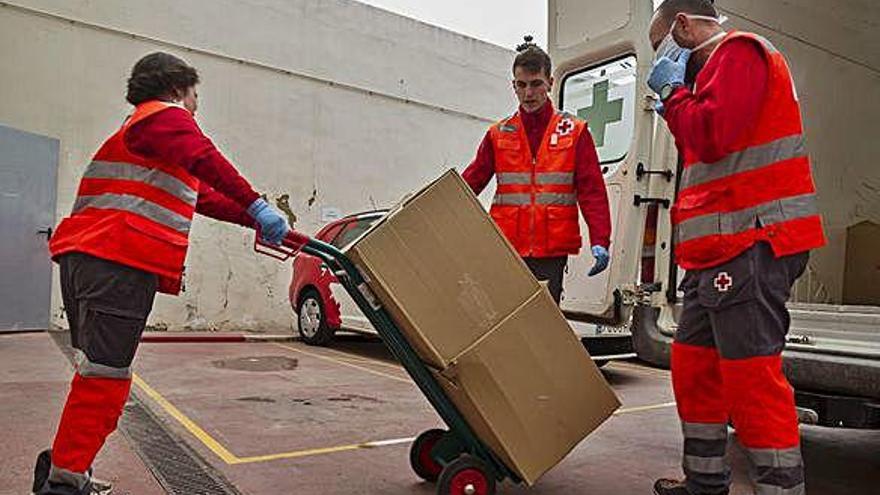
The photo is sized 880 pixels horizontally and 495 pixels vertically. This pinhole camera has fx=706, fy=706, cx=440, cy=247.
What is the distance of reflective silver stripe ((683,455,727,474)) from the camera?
2350mm

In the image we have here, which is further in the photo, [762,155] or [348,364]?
[348,364]

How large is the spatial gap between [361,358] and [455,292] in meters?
4.97

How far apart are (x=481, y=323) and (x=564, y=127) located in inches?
46.6

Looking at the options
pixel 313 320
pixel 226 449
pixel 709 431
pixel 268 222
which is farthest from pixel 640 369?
pixel 268 222

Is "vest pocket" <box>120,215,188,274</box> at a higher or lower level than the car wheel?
higher

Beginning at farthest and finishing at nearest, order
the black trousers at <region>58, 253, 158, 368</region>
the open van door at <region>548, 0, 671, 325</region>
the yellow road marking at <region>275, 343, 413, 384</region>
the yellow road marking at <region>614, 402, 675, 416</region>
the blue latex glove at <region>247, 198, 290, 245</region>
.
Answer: the yellow road marking at <region>275, 343, 413, 384</region>
the yellow road marking at <region>614, 402, 675, 416</region>
the open van door at <region>548, 0, 671, 325</region>
the blue latex glove at <region>247, 198, 290, 245</region>
the black trousers at <region>58, 253, 158, 368</region>

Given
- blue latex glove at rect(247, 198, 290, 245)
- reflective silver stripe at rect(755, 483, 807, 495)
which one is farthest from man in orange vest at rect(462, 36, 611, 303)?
reflective silver stripe at rect(755, 483, 807, 495)

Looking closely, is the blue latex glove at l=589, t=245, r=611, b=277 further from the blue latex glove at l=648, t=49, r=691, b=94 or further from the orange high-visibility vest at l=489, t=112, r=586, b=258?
the blue latex glove at l=648, t=49, r=691, b=94

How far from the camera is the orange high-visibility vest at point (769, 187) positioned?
80.6 inches

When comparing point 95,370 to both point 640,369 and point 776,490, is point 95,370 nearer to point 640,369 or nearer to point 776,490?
point 776,490

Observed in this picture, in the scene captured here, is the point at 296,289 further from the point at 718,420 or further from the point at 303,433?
the point at 718,420

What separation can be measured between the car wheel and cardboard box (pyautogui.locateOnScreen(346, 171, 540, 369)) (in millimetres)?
5525

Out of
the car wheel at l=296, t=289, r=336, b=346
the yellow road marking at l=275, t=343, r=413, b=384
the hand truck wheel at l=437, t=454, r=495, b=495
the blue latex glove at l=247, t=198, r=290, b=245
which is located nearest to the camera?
the blue latex glove at l=247, t=198, r=290, b=245

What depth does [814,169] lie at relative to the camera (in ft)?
16.8
